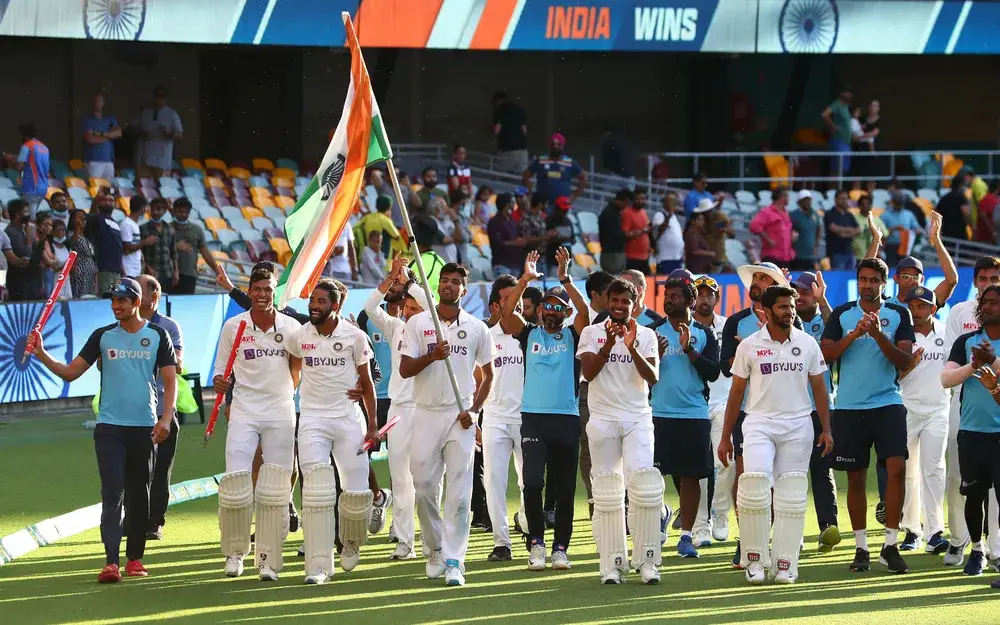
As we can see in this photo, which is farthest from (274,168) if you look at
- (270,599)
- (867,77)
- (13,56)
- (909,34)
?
(270,599)

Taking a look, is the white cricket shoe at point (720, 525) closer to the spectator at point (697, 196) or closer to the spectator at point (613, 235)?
the spectator at point (613, 235)

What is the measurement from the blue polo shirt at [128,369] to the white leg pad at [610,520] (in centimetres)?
290

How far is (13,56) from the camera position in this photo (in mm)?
27562

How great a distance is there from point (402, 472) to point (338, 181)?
2004mm

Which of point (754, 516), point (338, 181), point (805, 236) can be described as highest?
point (805, 236)

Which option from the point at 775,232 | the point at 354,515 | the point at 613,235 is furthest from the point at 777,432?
the point at 775,232

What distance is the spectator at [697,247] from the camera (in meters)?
24.5

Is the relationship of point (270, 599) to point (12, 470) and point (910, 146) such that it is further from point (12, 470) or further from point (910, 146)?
point (910, 146)

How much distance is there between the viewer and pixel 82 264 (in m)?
19.7

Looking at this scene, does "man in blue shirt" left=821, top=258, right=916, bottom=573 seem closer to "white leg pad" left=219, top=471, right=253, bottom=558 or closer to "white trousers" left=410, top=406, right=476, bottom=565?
"white trousers" left=410, top=406, right=476, bottom=565

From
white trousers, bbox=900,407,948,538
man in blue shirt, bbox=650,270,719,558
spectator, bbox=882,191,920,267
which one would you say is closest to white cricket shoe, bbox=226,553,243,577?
man in blue shirt, bbox=650,270,719,558

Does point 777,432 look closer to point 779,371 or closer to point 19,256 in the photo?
point 779,371

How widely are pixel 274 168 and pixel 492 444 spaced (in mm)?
15913

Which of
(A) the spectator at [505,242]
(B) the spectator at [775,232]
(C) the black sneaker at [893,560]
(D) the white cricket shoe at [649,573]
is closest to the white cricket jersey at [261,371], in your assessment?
(D) the white cricket shoe at [649,573]
